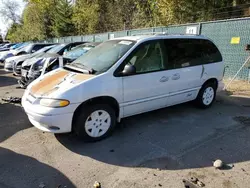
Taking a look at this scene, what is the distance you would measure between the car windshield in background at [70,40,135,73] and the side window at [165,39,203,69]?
0.87 meters

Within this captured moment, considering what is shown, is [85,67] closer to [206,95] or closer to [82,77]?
[82,77]

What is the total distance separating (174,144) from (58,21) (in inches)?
1106

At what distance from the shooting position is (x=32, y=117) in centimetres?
349

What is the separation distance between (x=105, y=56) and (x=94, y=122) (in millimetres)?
1280

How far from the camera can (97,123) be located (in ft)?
12.0

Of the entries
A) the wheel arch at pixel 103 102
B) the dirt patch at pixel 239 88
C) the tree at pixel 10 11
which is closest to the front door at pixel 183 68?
the wheel arch at pixel 103 102

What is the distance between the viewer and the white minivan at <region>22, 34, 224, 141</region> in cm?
335

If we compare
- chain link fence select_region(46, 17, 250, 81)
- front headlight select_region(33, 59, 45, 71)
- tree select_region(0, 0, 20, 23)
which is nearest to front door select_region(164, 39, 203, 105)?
chain link fence select_region(46, 17, 250, 81)

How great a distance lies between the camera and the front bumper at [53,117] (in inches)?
128

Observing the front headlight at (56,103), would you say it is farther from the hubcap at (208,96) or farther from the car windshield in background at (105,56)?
the hubcap at (208,96)

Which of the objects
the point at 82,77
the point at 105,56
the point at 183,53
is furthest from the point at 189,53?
the point at 82,77

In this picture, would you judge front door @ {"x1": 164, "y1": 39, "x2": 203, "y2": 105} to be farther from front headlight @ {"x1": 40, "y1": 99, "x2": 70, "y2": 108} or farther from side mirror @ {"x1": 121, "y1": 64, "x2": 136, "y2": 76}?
front headlight @ {"x1": 40, "y1": 99, "x2": 70, "y2": 108}

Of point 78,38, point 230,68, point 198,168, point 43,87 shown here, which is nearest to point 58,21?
point 78,38

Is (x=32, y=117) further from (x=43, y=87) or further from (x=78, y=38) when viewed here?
(x=78, y=38)
